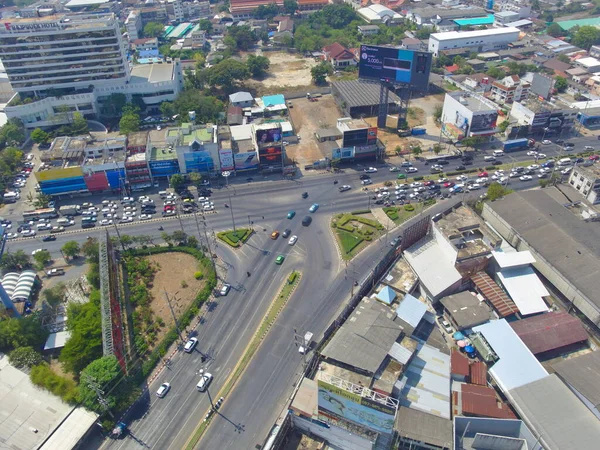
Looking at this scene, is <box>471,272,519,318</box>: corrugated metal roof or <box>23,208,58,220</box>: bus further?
<box>23,208,58,220</box>: bus

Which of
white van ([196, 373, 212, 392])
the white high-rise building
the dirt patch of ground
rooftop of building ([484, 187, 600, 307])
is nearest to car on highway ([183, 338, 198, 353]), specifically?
the dirt patch of ground

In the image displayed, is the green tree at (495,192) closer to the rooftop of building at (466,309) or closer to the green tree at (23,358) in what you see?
the rooftop of building at (466,309)

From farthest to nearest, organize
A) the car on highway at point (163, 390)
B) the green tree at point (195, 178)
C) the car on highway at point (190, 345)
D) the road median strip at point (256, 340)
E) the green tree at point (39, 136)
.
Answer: the green tree at point (39, 136) → the green tree at point (195, 178) → the car on highway at point (190, 345) → the car on highway at point (163, 390) → the road median strip at point (256, 340)

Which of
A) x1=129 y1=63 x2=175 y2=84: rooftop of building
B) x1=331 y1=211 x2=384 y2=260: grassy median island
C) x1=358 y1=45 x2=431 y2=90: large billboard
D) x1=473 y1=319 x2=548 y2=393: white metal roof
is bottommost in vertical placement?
x1=331 y1=211 x2=384 y2=260: grassy median island

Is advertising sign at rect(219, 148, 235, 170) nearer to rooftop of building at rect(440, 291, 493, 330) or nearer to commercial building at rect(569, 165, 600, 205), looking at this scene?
rooftop of building at rect(440, 291, 493, 330)

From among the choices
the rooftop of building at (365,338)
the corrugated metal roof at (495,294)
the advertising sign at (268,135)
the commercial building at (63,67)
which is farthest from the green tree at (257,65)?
the rooftop of building at (365,338)
